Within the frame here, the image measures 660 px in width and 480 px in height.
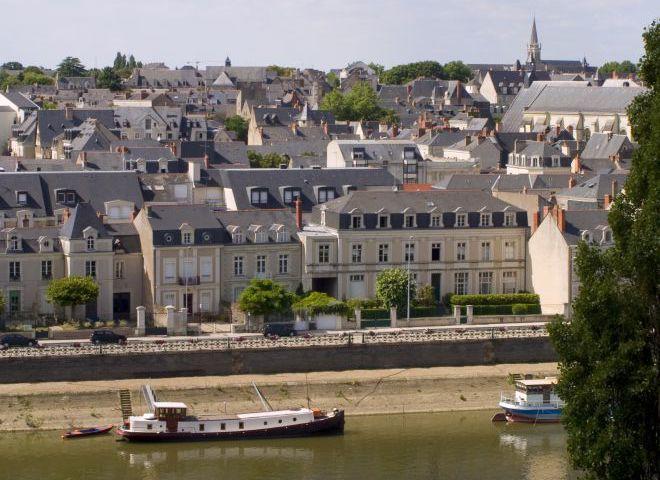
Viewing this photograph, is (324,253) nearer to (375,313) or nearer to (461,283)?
(375,313)

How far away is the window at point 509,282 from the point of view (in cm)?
6384

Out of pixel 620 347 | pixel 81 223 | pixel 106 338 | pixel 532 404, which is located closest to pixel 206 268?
pixel 81 223

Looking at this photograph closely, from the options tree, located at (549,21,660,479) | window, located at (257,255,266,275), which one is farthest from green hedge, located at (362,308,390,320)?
tree, located at (549,21,660,479)

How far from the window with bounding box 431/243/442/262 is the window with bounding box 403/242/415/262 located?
Result: 730 millimetres

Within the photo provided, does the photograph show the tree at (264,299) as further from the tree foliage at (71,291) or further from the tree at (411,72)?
the tree at (411,72)

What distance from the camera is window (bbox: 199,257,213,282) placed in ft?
199

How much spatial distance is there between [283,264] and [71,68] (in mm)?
129273

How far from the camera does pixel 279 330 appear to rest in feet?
187

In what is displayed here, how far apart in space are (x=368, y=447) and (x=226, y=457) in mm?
3799

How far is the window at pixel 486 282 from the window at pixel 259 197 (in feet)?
34.3

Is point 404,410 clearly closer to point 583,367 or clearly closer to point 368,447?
point 368,447

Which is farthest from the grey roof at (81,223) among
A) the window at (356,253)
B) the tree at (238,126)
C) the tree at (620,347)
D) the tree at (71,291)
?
the tree at (238,126)

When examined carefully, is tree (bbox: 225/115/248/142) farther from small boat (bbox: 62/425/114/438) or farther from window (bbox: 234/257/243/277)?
small boat (bbox: 62/425/114/438)

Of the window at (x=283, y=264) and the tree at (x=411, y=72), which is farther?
the tree at (x=411, y=72)
